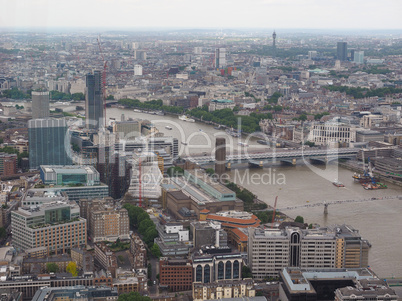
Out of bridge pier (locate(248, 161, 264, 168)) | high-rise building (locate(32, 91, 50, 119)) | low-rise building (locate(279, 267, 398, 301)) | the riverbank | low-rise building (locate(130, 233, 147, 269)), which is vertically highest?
high-rise building (locate(32, 91, 50, 119))

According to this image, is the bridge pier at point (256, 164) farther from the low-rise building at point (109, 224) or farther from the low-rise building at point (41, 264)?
the low-rise building at point (41, 264)

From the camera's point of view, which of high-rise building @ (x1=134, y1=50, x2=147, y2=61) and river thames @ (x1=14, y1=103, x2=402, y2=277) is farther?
high-rise building @ (x1=134, y1=50, x2=147, y2=61)

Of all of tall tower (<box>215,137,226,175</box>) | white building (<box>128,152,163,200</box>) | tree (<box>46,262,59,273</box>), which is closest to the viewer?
tree (<box>46,262,59,273</box>)

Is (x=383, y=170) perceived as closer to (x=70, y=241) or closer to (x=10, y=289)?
(x=70, y=241)

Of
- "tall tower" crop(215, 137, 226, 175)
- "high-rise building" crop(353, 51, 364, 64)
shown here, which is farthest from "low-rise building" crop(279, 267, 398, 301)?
"high-rise building" crop(353, 51, 364, 64)

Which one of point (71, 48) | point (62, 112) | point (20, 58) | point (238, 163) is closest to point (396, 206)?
point (238, 163)

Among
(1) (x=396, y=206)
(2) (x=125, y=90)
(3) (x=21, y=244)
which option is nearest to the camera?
(3) (x=21, y=244)

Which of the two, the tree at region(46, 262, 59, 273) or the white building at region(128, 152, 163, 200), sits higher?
the white building at region(128, 152, 163, 200)

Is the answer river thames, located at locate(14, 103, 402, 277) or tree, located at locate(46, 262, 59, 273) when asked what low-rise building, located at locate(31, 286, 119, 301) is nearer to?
tree, located at locate(46, 262, 59, 273)
